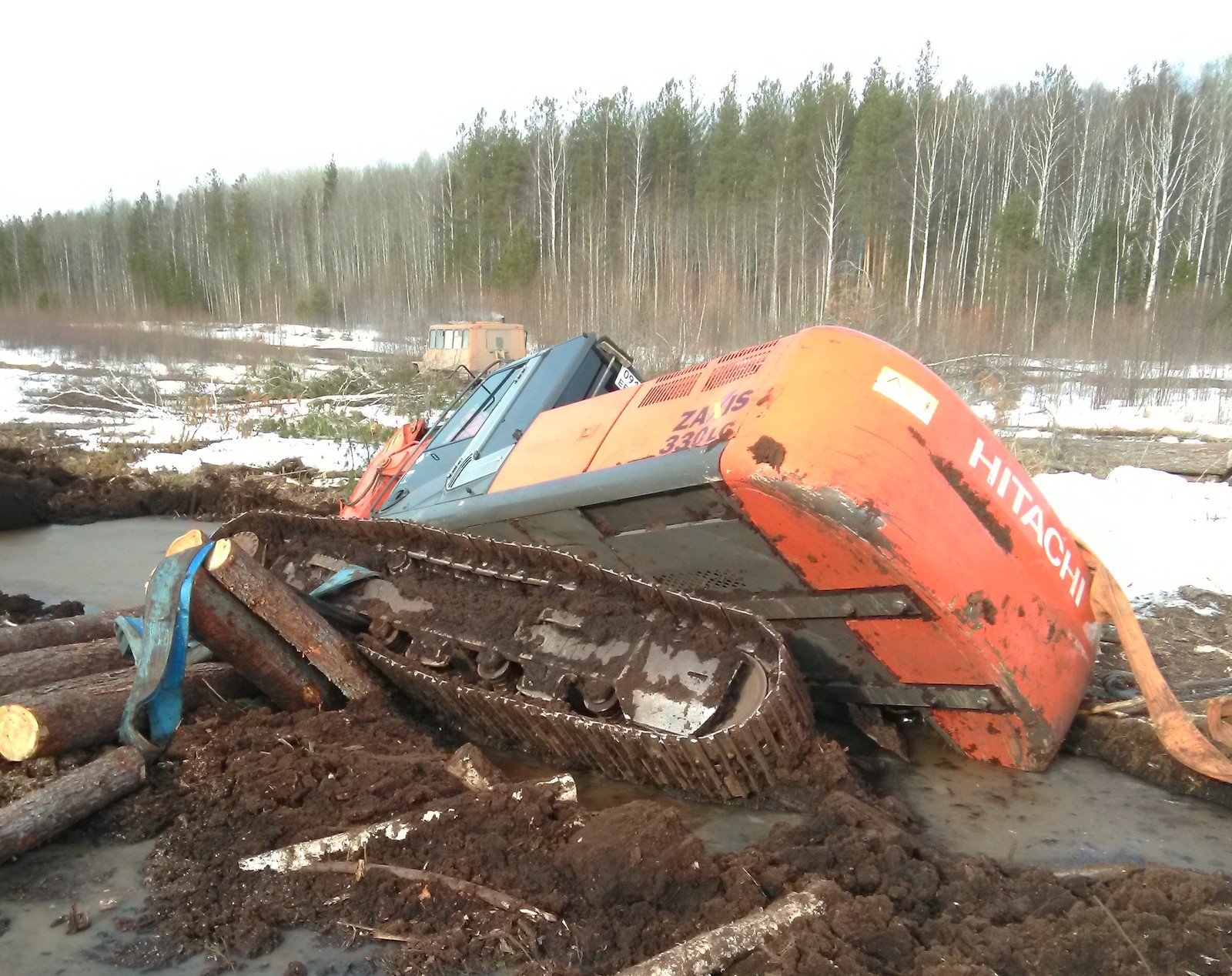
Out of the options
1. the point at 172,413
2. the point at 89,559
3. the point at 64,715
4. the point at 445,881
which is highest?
the point at 64,715

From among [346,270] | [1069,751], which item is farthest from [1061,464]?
[346,270]

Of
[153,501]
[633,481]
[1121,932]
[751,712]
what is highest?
[633,481]

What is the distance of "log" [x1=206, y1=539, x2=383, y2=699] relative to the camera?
12.3ft

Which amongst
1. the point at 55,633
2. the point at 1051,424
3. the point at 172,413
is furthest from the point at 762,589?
the point at 172,413

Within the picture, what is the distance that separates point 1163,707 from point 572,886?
2077 millimetres

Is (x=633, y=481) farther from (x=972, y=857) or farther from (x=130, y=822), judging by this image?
(x=130, y=822)

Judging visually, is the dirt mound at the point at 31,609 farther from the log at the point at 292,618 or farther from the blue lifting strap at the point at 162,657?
the log at the point at 292,618

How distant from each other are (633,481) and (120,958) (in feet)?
6.72

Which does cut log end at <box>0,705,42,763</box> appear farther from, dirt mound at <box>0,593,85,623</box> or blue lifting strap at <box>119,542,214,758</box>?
dirt mound at <box>0,593,85,623</box>

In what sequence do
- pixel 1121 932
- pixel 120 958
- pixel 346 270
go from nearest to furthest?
pixel 1121 932
pixel 120 958
pixel 346 270

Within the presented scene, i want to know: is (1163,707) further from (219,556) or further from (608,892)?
(219,556)

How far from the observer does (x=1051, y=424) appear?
12227 mm

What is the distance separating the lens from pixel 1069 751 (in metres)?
3.74

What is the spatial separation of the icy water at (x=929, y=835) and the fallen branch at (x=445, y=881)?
24cm
